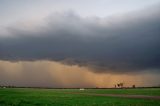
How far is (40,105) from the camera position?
50969mm

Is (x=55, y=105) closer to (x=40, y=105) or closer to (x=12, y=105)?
(x=40, y=105)

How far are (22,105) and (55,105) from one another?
570cm

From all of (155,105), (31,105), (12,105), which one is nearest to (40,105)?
(31,105)

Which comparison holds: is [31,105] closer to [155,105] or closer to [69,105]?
[69,105]

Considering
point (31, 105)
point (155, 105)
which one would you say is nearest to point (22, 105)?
point (31, 105)

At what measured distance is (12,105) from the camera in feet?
161

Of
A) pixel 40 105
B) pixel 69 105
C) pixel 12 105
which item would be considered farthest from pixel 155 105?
pixel 12 105

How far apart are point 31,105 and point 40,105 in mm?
1661

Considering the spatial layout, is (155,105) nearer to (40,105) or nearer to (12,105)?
(40,105)

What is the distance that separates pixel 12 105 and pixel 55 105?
288 inches

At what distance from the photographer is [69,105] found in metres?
50.3

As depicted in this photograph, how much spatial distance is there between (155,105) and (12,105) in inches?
950

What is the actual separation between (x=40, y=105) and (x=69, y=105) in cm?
519

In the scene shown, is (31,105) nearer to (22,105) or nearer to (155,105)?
(22,105)
